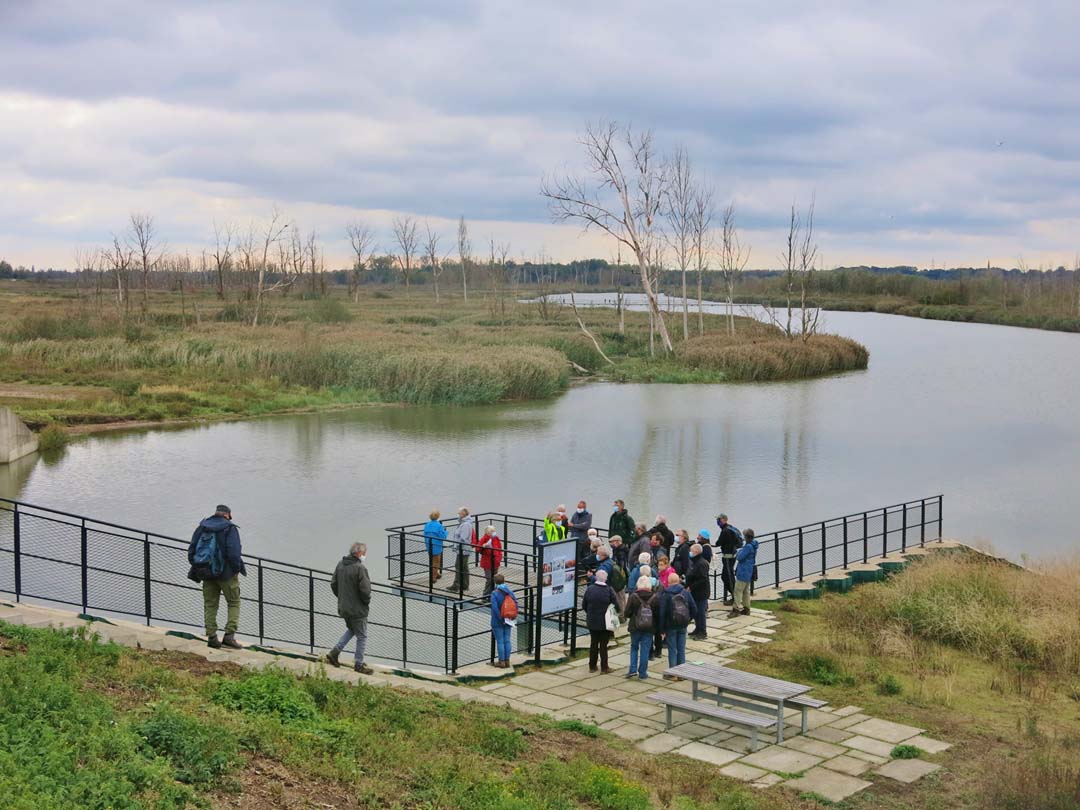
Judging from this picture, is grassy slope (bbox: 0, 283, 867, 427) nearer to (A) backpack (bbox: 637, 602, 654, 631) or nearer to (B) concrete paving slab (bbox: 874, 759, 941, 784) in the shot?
(A) backpack (bbox: 637, 602, 654, 631)

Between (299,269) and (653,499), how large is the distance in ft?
317

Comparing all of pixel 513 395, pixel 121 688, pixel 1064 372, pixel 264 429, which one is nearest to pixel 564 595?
pixel 121 688

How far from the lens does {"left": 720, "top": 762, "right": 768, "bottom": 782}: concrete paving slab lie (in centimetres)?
916

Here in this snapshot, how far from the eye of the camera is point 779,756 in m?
9.72

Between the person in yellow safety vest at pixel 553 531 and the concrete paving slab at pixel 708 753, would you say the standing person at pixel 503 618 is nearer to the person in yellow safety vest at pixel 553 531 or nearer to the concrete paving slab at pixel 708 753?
the concrete paving slab at pixel 708 753

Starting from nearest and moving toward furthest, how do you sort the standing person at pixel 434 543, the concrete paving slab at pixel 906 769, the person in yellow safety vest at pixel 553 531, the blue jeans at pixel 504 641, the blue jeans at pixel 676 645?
the concrete paving slab at pixel 906 769 < the blue jeans at pixel 676 645 < the blue jeans at pixel 504 641 < the standing person at pixel 434 543 < the person in yellow safety vest at pixel 553 531

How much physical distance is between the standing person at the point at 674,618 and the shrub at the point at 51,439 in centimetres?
2784

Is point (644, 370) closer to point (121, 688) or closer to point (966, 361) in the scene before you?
point (966, 361)

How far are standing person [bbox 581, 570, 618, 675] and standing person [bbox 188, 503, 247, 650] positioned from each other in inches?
154

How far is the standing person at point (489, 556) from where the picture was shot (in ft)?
→ 50.6

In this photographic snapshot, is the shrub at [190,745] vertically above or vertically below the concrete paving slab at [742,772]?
above

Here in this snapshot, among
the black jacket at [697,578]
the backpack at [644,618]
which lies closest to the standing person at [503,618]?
the backpack at [644,618]

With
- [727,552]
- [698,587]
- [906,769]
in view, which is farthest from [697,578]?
[906,769]

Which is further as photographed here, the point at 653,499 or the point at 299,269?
the point at 299,269
